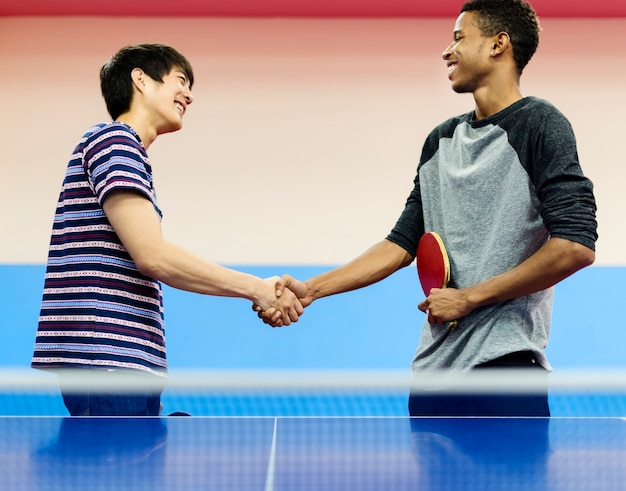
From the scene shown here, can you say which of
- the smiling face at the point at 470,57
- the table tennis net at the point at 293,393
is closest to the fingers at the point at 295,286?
the smiling face at the point at 470,57

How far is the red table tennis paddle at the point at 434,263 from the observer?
2.22 m

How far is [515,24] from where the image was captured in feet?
7.98

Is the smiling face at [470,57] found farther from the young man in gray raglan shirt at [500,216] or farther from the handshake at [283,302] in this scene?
the handshake at [283,302]

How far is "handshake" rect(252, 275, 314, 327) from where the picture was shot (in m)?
2.80

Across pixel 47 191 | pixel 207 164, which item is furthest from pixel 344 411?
pixel 47 191

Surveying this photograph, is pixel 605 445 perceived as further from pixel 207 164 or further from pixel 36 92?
pixel 36 92

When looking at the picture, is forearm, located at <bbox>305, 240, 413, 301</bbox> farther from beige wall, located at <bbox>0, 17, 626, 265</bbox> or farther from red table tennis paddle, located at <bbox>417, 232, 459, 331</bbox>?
beige wall, located at <bbox>0, 17, 626, 265</bbox>

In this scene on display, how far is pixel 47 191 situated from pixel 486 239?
430cm

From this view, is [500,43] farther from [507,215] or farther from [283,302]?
[283,302]

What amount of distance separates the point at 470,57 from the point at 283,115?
11.7 feet

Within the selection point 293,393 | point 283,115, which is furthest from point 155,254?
point 293,393

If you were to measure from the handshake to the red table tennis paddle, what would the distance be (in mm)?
601

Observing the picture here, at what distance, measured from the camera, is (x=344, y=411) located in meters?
5.30

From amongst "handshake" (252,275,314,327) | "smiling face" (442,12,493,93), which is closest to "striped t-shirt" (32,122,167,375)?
"handshake" (252,275,314,327)
